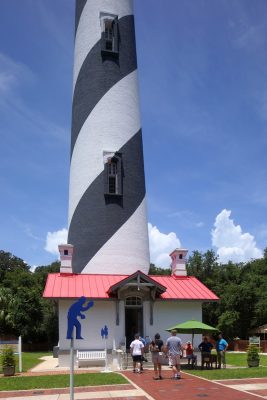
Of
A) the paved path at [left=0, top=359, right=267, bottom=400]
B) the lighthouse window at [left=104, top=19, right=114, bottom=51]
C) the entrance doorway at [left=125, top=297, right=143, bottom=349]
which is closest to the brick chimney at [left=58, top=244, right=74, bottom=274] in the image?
the entrance doorway at [left=125, top=297, right=143, bottom=349]

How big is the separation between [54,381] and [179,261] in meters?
11.8

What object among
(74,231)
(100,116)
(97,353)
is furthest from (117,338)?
(100,116)

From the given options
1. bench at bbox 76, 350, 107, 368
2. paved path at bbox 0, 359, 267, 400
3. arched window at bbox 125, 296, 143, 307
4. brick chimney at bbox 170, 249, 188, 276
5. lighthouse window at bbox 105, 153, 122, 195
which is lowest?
bench at bbox 76, 350, 107, 368

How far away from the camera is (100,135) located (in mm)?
23922

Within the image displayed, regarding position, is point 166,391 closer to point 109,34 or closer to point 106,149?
point 106,149

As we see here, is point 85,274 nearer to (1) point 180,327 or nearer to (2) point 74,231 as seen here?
(2) point 74,231

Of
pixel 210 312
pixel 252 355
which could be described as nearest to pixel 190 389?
pixel 252 355

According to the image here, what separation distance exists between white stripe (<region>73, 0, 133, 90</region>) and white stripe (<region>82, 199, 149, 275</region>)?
8.45m

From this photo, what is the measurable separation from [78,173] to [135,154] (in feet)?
10.1

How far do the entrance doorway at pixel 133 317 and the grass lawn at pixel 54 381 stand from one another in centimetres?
609

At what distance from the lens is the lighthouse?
22.9m

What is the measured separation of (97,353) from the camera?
63.1 feet

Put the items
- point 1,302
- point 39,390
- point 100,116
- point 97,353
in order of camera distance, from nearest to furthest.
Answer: point 39,390
point 97,353
point 100,116
point 1,302

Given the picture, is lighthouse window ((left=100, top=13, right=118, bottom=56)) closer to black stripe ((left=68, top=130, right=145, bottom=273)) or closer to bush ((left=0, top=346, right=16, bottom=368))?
black stripe ((left=68, top=130, right=145, bottom=273))
